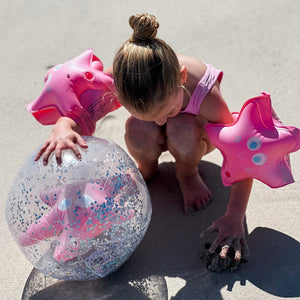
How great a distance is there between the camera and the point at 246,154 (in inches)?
73.6

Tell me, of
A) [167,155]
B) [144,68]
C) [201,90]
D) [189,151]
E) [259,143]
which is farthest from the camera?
[167,155]

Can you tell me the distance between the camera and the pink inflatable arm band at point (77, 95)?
2002 mm

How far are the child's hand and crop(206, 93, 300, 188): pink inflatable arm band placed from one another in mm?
203

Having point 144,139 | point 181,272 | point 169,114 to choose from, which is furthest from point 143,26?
point 181,272

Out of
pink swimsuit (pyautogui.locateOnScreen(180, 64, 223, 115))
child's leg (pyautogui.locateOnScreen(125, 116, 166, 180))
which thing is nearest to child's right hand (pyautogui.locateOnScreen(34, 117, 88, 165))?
child's leg (pyautogui.locateOnScreen(125, 116, 166, 180))

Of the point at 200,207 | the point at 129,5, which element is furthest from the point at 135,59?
the point at 129,5

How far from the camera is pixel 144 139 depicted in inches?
84.7

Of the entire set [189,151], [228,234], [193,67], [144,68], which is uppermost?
[144,68]

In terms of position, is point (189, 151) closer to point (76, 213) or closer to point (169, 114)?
point (169, 114)

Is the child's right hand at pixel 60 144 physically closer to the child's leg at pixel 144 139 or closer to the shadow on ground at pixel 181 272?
the child's leg at pixel 144 139

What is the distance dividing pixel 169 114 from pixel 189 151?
351mm

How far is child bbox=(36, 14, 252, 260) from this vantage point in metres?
1.64

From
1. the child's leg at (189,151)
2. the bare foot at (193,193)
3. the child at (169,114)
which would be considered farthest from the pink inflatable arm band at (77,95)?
the bare foot at (193,193)

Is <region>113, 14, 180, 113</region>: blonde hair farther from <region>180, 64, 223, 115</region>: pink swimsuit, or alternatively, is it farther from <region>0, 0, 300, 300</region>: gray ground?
<region>0, 0, 300, 300</region>: gray ground
